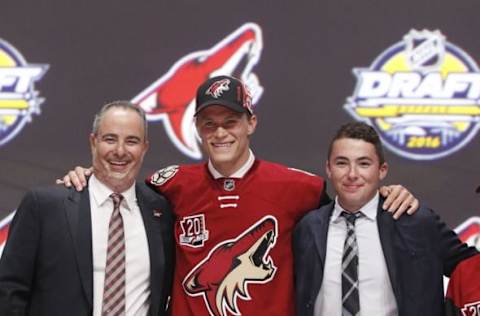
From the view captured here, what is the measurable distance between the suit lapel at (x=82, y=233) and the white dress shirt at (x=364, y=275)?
2.06ft

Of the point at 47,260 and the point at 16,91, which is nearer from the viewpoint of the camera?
the point at 47,260

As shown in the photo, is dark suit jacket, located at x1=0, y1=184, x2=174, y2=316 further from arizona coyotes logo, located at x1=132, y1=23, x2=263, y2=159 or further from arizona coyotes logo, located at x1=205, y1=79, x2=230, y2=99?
arizona coyotes logo, located at x1=132, y1=23, x2=263, y2=159

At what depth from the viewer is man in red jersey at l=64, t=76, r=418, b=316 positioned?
2172mm

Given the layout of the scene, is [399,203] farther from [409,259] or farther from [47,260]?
[47,260]

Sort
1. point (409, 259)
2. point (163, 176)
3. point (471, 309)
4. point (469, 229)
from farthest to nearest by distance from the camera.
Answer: point (469, 229) → point (163, 176) → point (409, 259) → point (471, 309)

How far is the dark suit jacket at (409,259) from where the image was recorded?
211cm

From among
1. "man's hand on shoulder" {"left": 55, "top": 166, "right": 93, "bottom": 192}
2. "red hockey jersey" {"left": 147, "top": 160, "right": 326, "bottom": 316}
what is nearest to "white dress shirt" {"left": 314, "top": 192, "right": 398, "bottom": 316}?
"red hockey jersey" {"left": 147, "top": 160, "right": 326, "bottom": 316}

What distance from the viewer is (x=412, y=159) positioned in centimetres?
383

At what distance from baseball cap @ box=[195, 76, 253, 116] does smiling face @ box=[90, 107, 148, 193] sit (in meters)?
0.22

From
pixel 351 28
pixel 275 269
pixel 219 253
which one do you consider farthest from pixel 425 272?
pixel 351 28

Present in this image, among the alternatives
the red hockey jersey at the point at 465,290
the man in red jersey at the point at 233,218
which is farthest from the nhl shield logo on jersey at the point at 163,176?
the red hockey jersey at the point at 465,290

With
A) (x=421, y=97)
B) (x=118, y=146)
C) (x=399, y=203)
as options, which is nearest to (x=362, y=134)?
(x=399, y=203)

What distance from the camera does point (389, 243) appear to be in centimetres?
213

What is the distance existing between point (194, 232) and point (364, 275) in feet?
1.63
